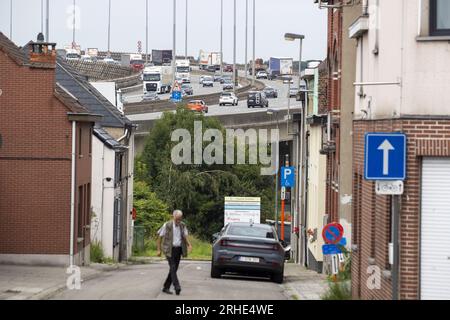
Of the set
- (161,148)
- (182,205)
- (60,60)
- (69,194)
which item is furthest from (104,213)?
(161,148)

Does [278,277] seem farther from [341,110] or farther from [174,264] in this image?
[174,264]

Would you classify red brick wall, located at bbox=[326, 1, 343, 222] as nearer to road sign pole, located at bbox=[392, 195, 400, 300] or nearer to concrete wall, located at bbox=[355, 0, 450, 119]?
concrete wall, located at bbox=[355, 0, 450, 119]

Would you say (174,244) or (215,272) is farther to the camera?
(215,272)

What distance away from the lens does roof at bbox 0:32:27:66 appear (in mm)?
28672

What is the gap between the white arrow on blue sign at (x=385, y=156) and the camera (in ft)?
41.8

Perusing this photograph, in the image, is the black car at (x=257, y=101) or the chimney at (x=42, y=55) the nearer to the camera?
the chimney at (x=42, y=55)

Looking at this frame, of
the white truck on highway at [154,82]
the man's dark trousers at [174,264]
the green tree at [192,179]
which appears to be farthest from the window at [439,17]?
the white truck on highway at [154,82]

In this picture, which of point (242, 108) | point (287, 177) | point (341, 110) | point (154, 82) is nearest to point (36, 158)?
point (341, 110)

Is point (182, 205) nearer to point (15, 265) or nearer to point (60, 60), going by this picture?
point (60, 60)

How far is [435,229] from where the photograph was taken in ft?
49.1

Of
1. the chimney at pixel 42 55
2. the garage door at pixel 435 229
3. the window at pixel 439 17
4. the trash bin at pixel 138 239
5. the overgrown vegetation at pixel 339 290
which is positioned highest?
the chimney at pixel 42 55

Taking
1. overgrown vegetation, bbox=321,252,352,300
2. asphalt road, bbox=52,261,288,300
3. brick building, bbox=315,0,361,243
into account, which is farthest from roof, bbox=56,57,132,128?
overgrown vegetation, bbox=321,252,352,300

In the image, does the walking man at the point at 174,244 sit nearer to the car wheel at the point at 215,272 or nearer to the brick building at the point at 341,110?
the car wheel at the point at 215,272

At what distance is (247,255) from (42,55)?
26.7ft
